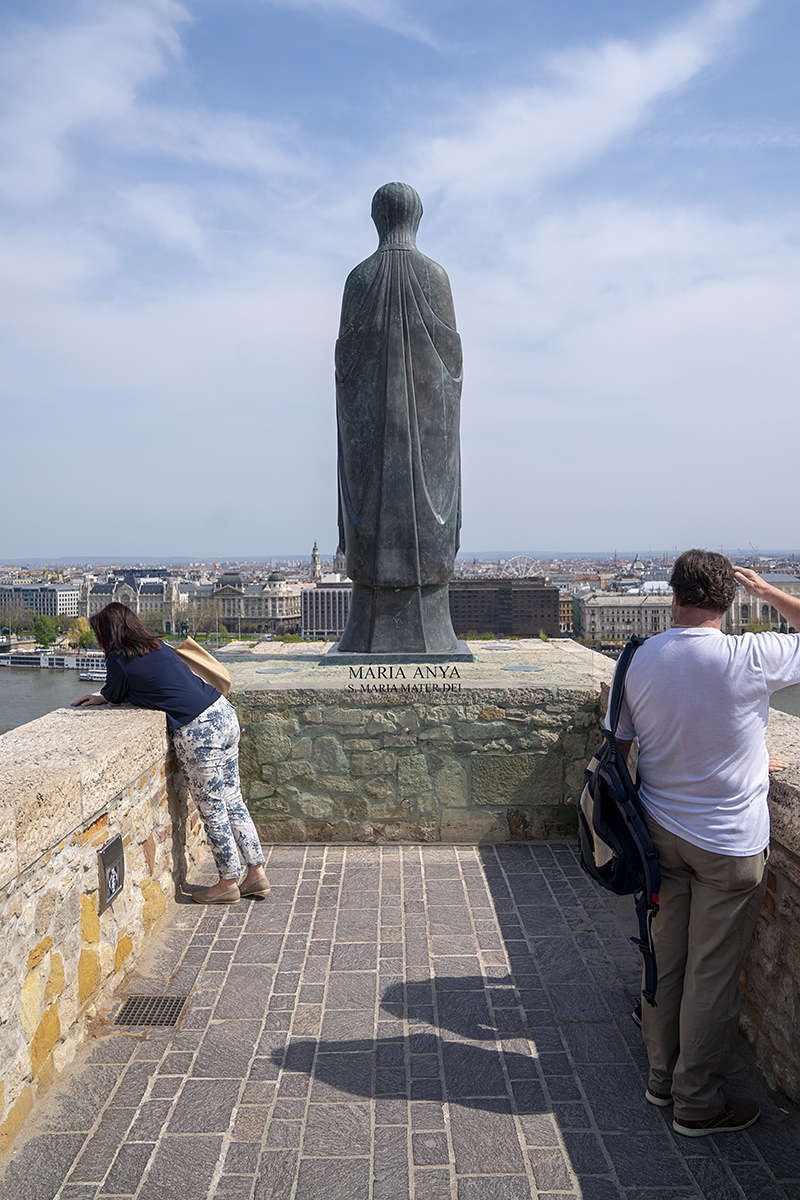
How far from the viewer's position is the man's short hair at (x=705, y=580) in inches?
75.2

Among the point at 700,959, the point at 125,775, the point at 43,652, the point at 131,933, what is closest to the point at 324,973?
the point at 131,933

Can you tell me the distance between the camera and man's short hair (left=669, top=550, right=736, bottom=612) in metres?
1.91

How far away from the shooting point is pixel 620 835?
1.98 m

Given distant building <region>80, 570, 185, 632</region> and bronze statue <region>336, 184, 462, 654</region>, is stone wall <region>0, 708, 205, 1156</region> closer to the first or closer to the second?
bronze statue <region>336, 184, 462, 654</region>

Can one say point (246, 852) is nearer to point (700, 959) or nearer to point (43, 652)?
point (700, 959)

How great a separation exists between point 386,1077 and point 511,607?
53417mm

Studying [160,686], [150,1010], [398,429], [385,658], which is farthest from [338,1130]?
[398,429]

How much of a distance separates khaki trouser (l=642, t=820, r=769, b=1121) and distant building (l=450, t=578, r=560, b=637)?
2054 inches

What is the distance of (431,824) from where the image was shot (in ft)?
13.4

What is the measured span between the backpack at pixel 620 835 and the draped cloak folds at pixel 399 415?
2.86 m

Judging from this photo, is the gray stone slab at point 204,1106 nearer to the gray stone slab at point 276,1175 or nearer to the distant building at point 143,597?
the gray stone slab at point 276,1175

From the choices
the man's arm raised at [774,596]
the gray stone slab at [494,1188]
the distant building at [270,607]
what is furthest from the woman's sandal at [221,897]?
the distant building at [270,607]

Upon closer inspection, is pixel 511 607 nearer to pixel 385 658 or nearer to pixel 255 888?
pixel 385 658

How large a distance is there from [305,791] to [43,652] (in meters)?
48.0
